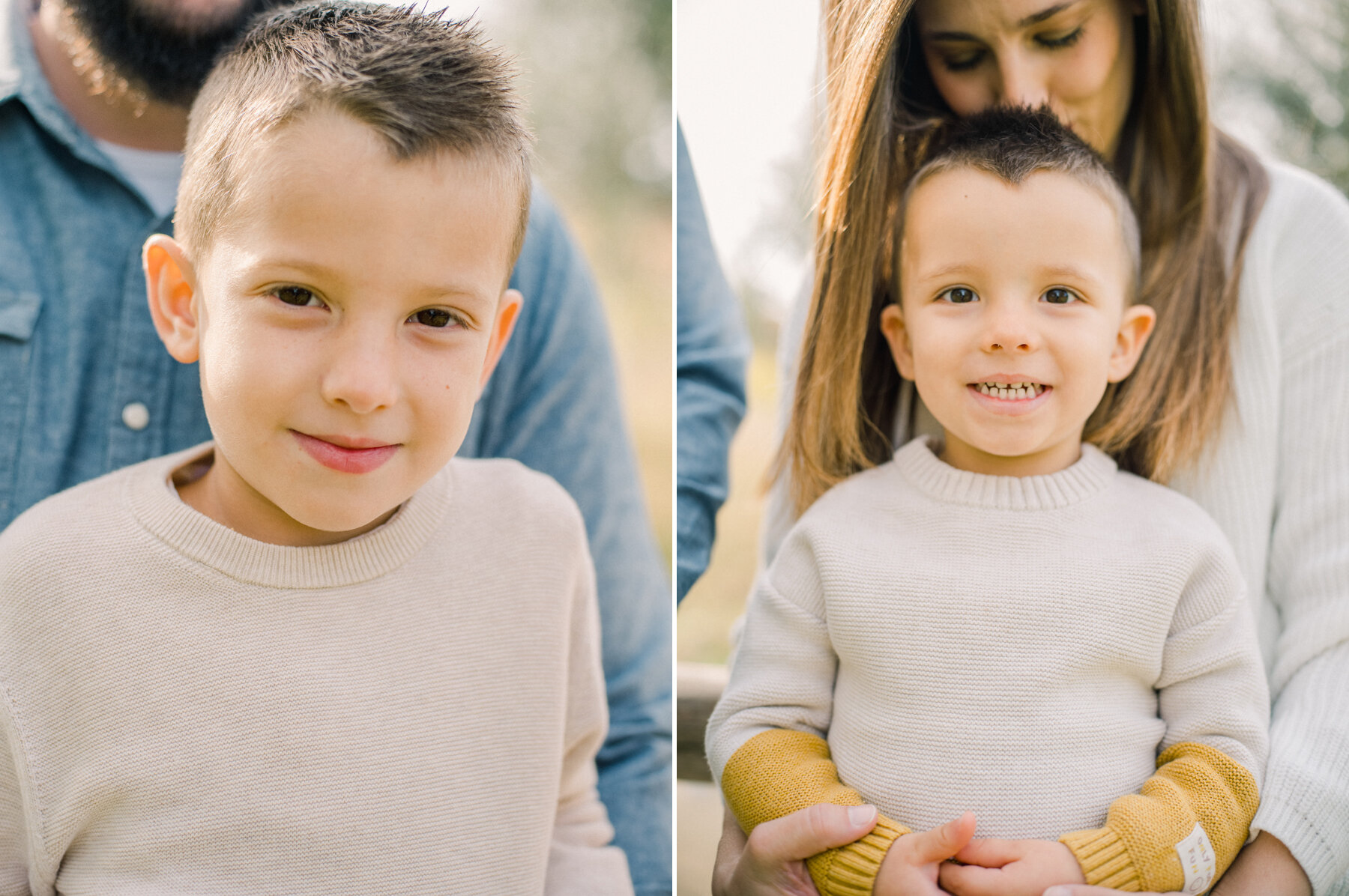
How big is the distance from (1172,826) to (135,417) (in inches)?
62.2

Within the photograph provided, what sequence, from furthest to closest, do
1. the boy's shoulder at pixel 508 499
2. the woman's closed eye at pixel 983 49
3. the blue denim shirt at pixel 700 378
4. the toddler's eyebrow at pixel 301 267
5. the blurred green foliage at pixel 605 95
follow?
the blurred green foliage at pixel 605 95 → the blue denim shirt at pixel 700 378 → the woman's closed eye at pixel 983 49 → the boy's shoulder at pixel 508 499 → the toddler's eyebrow at pixel 301 267

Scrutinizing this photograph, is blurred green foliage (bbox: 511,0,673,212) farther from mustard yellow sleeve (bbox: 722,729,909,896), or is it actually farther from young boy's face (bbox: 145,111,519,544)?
mustard yellow sleeve (bbox: 722,729,909,896)

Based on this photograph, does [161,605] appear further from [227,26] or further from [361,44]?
[227,26]

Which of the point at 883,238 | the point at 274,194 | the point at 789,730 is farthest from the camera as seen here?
the point at 883,238

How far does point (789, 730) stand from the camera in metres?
1.51

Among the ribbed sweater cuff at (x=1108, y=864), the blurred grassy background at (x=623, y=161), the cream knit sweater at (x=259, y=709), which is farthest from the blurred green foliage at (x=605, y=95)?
the ribbed sweater cuff at (x=1108, y=864)

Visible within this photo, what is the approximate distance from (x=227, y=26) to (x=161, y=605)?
35.2 inches

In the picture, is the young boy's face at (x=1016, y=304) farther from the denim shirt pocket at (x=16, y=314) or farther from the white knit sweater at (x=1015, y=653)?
the denim shirt pocket at (x=16, y=314)

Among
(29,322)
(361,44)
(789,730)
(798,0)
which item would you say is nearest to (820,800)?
(789,730)

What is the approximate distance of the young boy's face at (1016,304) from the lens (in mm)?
1439

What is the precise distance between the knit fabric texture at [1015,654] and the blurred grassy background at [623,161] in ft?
3.66

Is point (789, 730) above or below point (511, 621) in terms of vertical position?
below

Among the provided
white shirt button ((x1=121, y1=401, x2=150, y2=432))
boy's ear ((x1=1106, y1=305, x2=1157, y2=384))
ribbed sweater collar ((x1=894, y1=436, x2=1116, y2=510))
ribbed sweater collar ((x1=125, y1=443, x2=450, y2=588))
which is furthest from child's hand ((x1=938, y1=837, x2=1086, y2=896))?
white shirt button ((x1=121, y1=401, x2=150, y2=432))

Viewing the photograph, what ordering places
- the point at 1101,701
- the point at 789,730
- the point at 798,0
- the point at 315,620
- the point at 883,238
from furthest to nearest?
the point at 798,0 < the point at 883,238 < the point at 789,730 < the point at 1101,701 < the point at 315,620
